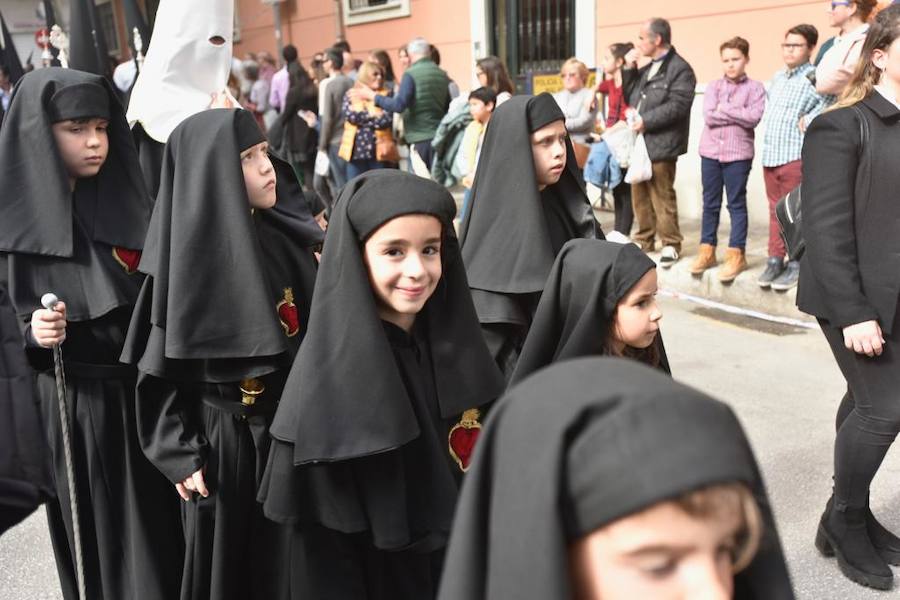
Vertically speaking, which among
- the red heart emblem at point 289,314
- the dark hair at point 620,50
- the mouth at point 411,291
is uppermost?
the dark hair at point 620,50

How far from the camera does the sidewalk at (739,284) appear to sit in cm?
684

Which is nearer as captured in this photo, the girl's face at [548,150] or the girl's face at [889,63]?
the girl's face at [889,63]

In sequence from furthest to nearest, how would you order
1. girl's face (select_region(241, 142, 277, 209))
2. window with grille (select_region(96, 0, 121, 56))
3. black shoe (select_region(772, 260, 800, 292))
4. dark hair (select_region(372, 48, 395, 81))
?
window with grille (select_region(96, 0, 121, 56)), dark hair (select_region(372, 48, 395, 81)), black shoe (select_region(772, 260, 800, 292)), girl's face (select_region(241, 142, 277, 209))

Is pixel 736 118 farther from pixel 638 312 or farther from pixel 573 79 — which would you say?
pixel 638 312

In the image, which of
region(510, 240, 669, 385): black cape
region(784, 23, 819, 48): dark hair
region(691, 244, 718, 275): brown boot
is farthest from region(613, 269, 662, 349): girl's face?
region(691, 244, 718, 275): brown boot

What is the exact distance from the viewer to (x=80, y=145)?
3205 millimetres

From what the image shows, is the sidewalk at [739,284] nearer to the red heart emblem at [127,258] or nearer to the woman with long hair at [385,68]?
the woman with long hair at [385,68]

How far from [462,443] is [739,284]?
17.1ft

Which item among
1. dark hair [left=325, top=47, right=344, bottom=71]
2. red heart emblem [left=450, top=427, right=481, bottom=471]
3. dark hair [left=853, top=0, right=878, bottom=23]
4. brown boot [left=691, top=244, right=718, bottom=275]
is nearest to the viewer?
red heart emblem [left=450, top=427, right=481, bottom=471]

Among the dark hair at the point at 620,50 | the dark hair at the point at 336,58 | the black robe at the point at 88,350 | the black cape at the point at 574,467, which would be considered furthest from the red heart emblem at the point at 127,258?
the dark hair at the point at 336,58

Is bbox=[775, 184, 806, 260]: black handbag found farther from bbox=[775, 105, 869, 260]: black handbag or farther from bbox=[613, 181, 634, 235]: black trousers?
bbox=[613, 181, 634, 235]: black trousers

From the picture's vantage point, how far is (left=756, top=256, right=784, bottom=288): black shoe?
689cm

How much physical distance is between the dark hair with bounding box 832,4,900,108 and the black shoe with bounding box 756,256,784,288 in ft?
12.5

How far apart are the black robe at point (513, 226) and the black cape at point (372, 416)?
0.75m
